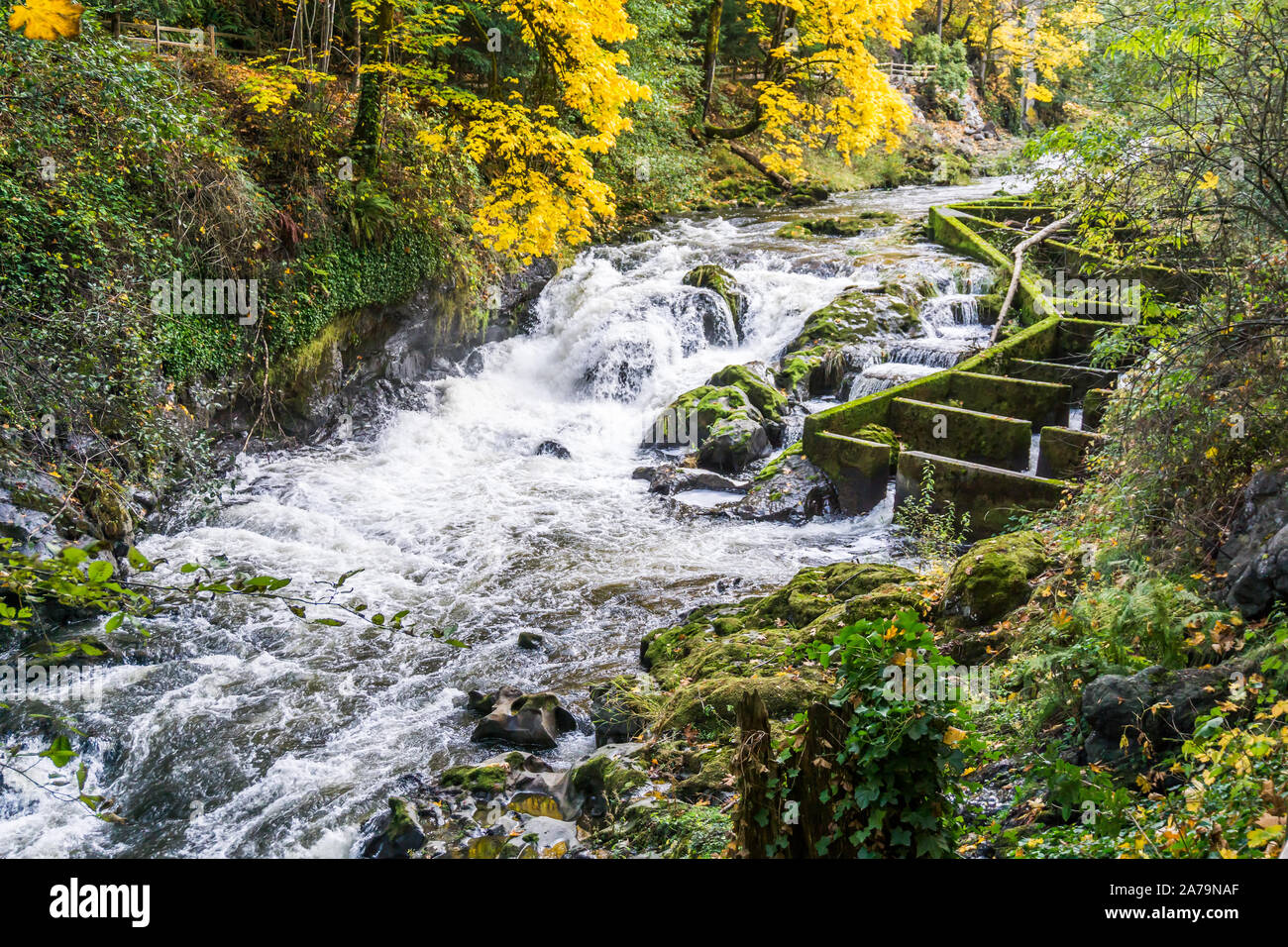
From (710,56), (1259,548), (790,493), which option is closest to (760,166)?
(710,56)

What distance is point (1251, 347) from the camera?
550 centimetres

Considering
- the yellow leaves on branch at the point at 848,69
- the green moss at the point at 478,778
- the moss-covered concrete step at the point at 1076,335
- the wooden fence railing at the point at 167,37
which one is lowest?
the green moss at the point at 478,778

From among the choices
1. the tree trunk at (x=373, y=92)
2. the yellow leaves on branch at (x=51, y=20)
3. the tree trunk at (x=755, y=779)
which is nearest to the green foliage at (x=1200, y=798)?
the tree trunk at (x=755, y=779)

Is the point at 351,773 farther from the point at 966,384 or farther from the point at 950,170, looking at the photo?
the point at 950,170

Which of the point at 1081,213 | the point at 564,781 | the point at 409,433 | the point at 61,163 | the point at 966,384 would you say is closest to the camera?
the point at 564,781

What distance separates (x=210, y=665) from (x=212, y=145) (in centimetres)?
638

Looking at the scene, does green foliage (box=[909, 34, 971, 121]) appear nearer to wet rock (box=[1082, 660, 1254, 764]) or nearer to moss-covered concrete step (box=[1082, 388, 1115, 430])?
moss-covered concrete step (box=[1082, 388, 1115, 430])

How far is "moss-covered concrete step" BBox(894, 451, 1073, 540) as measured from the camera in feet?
29.4

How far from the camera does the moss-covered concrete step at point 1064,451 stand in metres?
9.09

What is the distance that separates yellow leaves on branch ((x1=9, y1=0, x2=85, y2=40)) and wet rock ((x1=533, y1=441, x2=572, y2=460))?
7.48 m

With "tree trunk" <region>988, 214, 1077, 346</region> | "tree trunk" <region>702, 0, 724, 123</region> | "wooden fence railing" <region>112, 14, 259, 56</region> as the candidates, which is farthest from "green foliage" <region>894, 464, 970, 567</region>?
"tree trunk" <region>702, 0, 724, 123</region>

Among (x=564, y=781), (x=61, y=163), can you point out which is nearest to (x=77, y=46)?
(x=61, y=163)

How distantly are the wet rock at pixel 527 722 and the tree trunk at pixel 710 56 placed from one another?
21961 millimetres

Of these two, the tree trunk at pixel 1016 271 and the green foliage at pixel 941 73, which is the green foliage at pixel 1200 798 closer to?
the tree trunk at pixel 1016 271
